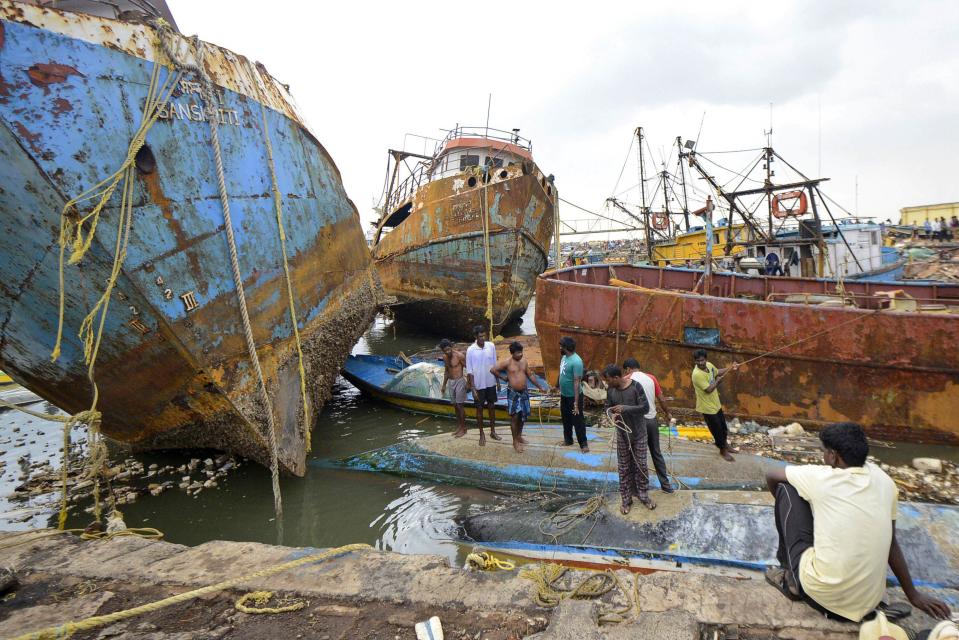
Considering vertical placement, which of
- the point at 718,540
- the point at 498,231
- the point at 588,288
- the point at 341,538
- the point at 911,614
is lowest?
the point at 341,538

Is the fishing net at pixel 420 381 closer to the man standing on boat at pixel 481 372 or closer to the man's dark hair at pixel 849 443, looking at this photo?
the man standing on boat at pixel 481 372

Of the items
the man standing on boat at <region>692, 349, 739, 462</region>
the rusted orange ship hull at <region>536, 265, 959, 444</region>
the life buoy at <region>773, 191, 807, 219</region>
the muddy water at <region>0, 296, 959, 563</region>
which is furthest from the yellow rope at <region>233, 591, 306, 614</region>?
the life buoy at <region>773, 191, 807, 219</region>

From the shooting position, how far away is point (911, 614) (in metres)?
2.57

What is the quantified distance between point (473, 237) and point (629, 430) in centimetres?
1082

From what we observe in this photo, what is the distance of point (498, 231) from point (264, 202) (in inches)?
353

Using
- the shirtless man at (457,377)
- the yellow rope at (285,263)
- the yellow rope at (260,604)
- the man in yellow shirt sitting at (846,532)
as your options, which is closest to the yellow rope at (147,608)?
the yellow rope at (260,604)

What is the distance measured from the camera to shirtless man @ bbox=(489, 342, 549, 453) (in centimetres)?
623

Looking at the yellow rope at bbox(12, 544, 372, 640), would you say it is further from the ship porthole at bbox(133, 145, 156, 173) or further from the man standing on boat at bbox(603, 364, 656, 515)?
the ship porthole at bbox(133, 145, 156, 173)

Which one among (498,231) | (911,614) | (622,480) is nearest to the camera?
(911,614)

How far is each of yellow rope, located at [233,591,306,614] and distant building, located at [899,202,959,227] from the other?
3903 centimetres

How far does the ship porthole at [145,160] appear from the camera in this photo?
4758mm

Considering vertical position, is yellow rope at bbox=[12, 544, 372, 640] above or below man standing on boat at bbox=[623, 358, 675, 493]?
below

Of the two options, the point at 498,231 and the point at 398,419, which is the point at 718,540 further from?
the point at 498,231

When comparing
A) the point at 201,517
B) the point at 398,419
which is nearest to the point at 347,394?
the point at 398,419
